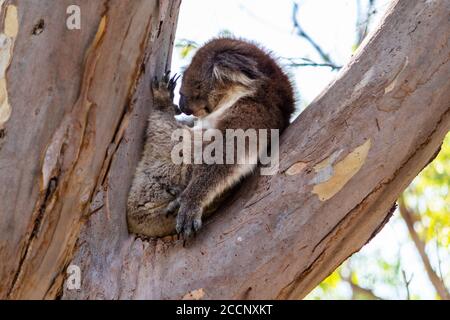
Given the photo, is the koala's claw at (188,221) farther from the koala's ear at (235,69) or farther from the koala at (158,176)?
the koala's ear at (235,69)

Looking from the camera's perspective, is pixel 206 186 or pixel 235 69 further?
pixel 235 69

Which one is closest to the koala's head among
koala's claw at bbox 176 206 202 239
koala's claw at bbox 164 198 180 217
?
koala's claw at bbox 164 198 180 217

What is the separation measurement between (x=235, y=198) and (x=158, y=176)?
563 millimetres

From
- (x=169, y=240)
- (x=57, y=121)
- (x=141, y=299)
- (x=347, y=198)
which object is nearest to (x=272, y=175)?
(x=347, y=198)

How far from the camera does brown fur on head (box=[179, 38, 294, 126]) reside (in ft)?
13.2

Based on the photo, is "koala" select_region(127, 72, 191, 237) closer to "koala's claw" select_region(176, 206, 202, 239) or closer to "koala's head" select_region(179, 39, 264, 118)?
"koala's claw" select_region(176, 206, 202, 239)

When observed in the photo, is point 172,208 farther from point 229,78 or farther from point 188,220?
point 229,78

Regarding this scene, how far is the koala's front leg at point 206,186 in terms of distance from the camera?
346cm

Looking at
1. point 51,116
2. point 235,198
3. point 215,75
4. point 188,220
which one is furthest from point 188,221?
point 215,75

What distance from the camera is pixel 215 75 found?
4.27m

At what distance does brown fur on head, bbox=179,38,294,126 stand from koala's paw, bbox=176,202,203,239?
806mm

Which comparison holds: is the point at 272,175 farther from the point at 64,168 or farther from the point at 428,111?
the point at 64,168

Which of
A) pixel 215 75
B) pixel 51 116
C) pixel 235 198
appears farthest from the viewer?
pixel 215 75

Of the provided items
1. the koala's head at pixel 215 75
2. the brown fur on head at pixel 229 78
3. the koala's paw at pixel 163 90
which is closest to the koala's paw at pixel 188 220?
the koala's paw at pixel 163 90
